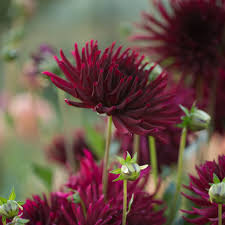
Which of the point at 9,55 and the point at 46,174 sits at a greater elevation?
the point at 9,55

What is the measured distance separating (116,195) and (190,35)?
18 cm

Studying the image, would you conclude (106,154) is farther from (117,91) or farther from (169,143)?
(169,143)

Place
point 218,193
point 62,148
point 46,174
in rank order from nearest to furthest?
point 218,193, point 46,174, point 62,148

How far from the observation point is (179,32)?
0.34m

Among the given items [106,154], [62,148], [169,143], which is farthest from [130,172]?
[62,148]

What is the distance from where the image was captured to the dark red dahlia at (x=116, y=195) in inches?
8.8

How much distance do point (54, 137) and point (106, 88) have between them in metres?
0.33

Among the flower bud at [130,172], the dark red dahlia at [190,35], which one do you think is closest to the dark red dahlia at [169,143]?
the dark red dahlia at [190,35]

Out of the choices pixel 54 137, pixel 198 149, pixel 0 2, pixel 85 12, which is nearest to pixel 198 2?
pixel 198 149

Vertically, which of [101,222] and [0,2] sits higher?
[0,2]

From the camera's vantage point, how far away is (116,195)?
9.2 inches

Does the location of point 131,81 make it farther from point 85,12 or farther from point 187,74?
point 85,12

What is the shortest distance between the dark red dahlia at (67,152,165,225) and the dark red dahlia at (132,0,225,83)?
0.44 feet

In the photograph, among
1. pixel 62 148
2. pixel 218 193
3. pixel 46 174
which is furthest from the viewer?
pixel 62 148
